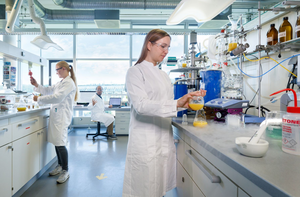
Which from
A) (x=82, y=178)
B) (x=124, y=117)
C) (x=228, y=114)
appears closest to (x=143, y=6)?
(x=124, y=117)

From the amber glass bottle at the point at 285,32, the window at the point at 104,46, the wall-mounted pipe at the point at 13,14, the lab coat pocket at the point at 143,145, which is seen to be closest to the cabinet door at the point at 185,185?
the lab coat pocket at the point at 143,145

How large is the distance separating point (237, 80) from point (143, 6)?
2650mm

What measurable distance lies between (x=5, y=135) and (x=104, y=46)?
452cm

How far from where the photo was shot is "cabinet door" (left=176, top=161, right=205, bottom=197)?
3.49 feet

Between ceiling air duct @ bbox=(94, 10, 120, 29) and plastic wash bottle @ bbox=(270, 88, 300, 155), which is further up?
ceiling air duct @ bbox=(94, 10, 120, 29)

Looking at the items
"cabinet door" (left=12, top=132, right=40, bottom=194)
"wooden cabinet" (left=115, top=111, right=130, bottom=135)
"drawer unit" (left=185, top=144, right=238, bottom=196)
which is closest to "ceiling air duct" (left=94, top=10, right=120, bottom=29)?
"wooden cabinet" (left=115, top=111, right=130, bottom=135)

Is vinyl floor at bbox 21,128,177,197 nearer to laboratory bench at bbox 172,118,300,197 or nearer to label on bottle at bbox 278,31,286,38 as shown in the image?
laboratory bench at bbox 172,118,300,197

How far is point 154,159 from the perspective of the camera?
3.86ft

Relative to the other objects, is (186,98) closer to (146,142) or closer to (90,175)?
(146,142)

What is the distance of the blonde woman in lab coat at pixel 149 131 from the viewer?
1141 millimetres

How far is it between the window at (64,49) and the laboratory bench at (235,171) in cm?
566

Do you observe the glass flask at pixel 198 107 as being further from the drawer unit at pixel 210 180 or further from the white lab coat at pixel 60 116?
the white lab coat at pixel 60 116

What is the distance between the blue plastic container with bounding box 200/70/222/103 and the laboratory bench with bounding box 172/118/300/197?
0.66 m

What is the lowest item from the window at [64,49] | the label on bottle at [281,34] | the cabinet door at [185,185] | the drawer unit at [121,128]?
the drawer unit at [121,128]
